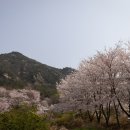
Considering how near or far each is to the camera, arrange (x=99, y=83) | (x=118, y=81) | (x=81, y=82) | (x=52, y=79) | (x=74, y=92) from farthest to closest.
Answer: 1. (x=52, y=79)
2. (x=74, y=92)
3. (x=81, y=82)
4. (x=99, y=83)
5. (x=118, y=81)

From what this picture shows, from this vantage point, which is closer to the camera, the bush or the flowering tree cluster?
the bush

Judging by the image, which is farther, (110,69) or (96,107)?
(96,107)

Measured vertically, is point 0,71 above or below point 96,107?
above

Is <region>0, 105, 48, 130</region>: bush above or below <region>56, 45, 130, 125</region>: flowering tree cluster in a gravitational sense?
below

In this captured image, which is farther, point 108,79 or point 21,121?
point 108,79

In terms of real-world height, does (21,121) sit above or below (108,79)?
below

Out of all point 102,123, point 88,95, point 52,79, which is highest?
point 52,79

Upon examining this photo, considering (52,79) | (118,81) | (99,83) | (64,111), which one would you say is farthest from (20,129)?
(52,79)

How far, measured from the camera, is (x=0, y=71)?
467 feet

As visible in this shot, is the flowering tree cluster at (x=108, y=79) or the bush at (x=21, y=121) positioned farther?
the flowering tree cluster at (x=108, y=79)

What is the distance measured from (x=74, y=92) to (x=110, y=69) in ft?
46.5

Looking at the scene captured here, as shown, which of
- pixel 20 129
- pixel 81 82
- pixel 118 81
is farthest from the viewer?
pixel 81 82

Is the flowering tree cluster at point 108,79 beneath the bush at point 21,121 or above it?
above

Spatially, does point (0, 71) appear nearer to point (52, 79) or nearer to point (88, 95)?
point (52, 79)
